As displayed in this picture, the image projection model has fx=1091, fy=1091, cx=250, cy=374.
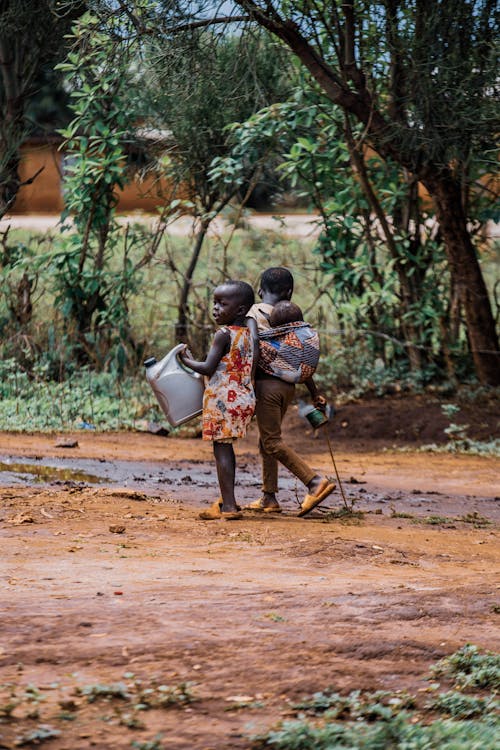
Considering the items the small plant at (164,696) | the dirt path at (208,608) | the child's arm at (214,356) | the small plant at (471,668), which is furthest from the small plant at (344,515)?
the small plant at (164,696)

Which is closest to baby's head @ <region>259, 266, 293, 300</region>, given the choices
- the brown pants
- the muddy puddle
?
the brown pants

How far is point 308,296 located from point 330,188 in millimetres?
5098

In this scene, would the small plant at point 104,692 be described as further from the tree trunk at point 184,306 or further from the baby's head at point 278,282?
the tree trunk at point 184,306

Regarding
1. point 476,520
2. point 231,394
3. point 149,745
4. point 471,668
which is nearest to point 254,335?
point 231,394

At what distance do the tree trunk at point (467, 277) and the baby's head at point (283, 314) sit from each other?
480 centimetres

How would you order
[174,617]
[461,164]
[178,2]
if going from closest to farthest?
1. [174,617]
2. [178,2]
3. [461,164]

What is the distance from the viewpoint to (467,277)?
11102mm

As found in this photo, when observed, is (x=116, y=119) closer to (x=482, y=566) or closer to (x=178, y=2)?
(x=178, y=2)

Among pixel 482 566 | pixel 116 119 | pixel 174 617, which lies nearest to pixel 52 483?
pixel 482 566

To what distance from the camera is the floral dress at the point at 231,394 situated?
5.99m

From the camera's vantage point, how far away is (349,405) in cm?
1150

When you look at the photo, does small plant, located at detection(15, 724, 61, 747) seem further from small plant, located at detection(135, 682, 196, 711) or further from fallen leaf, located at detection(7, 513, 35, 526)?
fallen leaf, located at detection(7, 513, 35, 526)

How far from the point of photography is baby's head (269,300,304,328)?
6254 millimetres

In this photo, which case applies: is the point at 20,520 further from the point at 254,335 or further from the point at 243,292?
the point at 243,292
